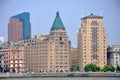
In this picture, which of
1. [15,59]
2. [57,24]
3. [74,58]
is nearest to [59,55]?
[74,58]

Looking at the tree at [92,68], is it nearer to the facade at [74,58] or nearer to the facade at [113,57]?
the facade at [74,58]

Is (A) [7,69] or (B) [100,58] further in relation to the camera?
(B) [100,58]

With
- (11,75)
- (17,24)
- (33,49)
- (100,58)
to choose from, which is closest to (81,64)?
(100,58)

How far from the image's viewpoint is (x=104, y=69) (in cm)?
6469

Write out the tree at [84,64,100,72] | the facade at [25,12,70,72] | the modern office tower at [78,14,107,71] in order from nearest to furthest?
the tree at [84,64,100,72] → the facade at [25,12,70,72] → the modern office tower at [78,14,107,71]

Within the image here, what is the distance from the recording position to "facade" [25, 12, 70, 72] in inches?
2739

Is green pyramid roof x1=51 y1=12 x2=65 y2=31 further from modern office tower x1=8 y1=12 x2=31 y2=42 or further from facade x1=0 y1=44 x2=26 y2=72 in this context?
modern office tower x1=8 y1=12 x2=31 y2=42

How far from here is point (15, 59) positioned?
70438 mm

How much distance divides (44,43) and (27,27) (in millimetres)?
47794

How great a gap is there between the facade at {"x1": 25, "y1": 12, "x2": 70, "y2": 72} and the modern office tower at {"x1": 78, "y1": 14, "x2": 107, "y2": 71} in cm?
206

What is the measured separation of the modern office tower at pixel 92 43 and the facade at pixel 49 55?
2.06m

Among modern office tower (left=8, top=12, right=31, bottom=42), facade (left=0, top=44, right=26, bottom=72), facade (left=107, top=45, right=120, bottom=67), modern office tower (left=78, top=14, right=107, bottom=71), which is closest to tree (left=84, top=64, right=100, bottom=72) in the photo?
modern office tower (left=78, top=14, right=107, bottom=71)

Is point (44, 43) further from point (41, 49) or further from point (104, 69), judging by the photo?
point (104, 69)

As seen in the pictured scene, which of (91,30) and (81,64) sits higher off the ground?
(91,30)
